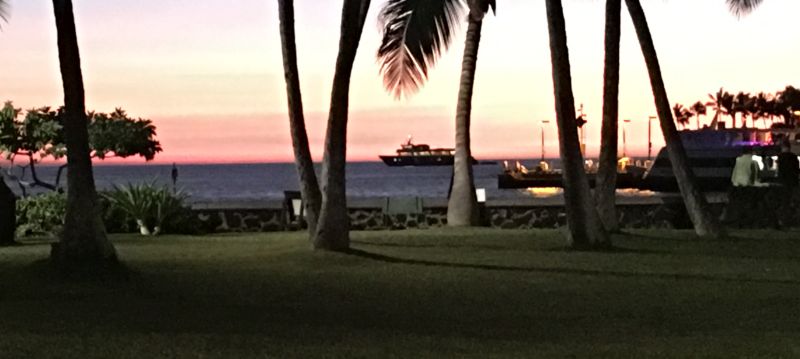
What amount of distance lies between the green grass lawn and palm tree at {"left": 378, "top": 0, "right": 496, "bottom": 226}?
134 inches

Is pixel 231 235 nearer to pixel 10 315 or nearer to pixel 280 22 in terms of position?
pixel 280 22

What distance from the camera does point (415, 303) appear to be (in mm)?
11273

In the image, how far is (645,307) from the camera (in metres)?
11.0

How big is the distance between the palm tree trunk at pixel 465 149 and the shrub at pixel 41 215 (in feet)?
24.2

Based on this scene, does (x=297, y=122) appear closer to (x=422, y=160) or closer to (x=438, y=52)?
(x=438, y=52)

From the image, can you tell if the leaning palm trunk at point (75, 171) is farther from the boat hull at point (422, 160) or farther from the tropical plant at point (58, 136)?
the boat hull at point (422, 160)

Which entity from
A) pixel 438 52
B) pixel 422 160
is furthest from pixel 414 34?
pixel 422 160

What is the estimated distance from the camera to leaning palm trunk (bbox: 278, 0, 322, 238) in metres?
16.4

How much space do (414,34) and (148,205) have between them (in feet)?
19.8

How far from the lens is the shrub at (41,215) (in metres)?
21.7

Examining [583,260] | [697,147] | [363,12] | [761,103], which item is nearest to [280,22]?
[363,12]

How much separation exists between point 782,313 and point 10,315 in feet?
22.2

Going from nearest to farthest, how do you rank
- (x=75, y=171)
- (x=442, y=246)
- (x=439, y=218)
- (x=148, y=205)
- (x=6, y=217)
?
(x=75, y=171), (x=442, y=246), (x=6, y=217), (x=148, y=205), (x=439, y=218)

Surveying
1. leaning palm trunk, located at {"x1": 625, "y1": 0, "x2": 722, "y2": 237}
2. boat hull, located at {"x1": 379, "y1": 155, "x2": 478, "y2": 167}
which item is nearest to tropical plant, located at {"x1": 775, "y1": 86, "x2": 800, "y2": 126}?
boat hull, located at {"x1": 379, "y1": 155, "x2": 478, "y2": 167}
